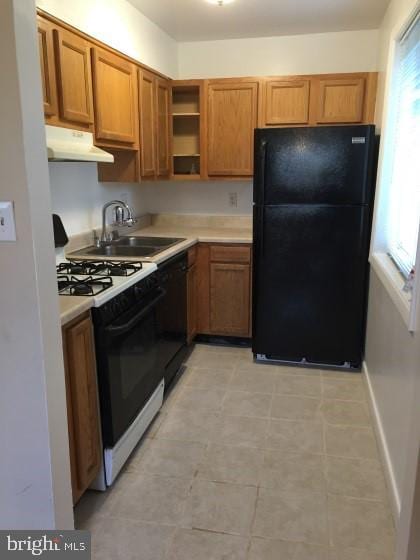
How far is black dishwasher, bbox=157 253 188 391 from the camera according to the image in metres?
2.68

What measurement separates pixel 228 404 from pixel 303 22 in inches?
107

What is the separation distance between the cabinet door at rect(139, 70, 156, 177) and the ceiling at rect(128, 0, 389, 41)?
0.43 m

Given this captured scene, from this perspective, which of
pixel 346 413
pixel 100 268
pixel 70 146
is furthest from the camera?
pixel 346 413

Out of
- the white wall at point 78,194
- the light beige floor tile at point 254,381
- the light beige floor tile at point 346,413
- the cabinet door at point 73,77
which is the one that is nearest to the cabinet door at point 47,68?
the cabinet door at point 73,77

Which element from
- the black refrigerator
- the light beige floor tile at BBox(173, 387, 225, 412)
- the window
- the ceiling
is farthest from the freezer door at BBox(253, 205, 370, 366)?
the ceiling

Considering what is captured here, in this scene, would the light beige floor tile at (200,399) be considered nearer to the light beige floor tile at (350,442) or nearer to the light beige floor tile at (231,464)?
the light beige floor tile at (231,464)

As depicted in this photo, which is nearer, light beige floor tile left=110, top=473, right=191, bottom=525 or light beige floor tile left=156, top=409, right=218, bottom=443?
light beige floor tile left=110, top=473, right=191, bottom=525

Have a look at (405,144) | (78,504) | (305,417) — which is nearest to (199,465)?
(78,504)

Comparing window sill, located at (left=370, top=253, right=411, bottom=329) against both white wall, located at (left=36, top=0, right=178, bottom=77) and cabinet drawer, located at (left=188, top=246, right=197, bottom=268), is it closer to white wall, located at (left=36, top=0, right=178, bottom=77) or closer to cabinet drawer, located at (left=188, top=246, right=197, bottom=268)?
cabinet drawer, located at (left=188, top=246, right=197, bottom=268)

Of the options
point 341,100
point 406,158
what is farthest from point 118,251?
point 341,100

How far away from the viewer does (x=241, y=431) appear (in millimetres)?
2471

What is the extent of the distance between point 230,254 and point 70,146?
64.4 inches

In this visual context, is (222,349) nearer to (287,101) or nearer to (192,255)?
(192,255)

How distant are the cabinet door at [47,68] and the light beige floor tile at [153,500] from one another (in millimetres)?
1722
